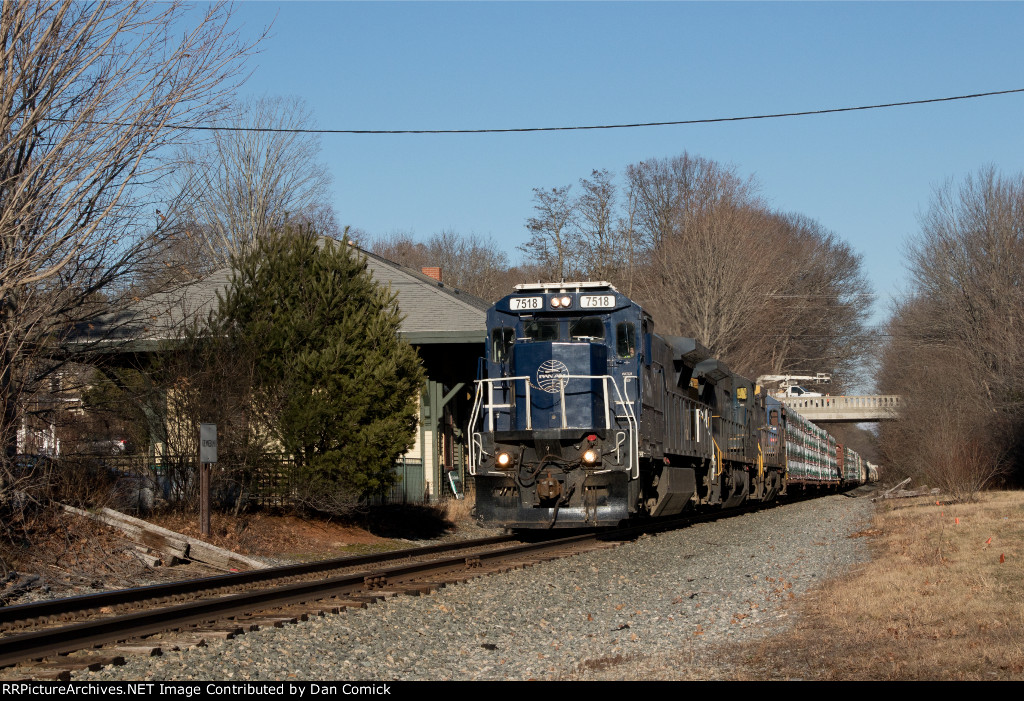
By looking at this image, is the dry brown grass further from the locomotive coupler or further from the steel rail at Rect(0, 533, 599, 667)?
the locomotive coupler

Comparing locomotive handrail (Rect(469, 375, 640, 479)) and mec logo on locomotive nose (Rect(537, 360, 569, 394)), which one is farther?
mec logo on locomotive nose (Rect(537, 360, 569, 394))

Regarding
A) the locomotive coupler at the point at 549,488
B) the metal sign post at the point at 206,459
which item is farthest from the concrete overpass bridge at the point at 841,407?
the metal sign post at the point at 206,459

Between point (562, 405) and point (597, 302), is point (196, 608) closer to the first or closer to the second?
point (562, 405)

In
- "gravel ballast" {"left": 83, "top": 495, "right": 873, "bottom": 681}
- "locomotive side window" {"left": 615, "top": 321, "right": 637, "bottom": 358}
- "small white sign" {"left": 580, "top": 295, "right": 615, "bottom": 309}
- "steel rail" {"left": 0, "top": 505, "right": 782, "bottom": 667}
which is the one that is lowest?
"gravel ballast" {"left": 83, "top": 495, "right": 873, "bottom": 681}

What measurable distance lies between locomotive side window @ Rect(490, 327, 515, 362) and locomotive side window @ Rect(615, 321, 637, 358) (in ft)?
5.53

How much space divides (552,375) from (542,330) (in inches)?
34.7

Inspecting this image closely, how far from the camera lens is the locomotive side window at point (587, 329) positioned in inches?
606

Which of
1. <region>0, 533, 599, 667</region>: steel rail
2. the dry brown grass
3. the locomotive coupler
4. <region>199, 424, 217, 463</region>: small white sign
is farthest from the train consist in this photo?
<region>199, 424, 217, 463</region>: small white sign

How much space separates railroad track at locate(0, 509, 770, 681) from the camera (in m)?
7.12

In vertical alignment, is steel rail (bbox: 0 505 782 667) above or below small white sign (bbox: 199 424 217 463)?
below

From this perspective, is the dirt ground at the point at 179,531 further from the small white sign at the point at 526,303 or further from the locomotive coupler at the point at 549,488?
the small white sign at the point at 526,303

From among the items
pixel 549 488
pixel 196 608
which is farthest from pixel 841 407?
pixel 196 608

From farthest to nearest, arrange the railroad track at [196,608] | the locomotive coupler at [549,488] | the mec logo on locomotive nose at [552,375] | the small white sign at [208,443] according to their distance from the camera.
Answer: the mec logo on locomotive nose at [552,375] → the small white sign at [208,443] → the locomotive coupler at [549,488] → the railroad track at [196,608]
